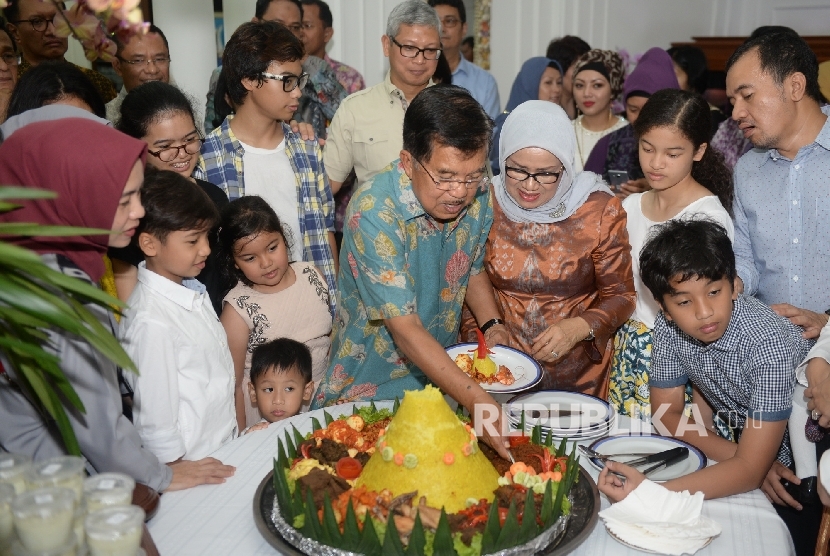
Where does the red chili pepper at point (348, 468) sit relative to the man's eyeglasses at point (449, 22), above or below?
below

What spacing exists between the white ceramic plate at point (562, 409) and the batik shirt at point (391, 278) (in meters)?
0.38

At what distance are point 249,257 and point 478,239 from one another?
751 millimetres

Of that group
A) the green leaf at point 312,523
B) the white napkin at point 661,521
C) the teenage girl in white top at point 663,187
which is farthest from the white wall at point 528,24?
the white napkin at point 661,521

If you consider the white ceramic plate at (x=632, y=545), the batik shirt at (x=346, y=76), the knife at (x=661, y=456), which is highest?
the batik shirt at (x=346, y=76)

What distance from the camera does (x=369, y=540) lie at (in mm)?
1341

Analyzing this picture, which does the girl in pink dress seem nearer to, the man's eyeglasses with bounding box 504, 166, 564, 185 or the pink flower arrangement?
the man's eyeglasses with bounding box 504, 166, 564, 185

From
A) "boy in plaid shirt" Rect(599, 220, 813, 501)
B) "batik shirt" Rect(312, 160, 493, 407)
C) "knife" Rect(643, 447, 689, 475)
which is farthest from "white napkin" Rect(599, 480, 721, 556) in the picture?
"batik shirt" Rect(312, 160, 493, 407)

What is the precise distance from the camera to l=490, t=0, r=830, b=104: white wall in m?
6.55

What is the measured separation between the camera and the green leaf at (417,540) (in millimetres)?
1308

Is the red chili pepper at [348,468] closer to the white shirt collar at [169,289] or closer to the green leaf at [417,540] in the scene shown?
the green leaf at [417,540]

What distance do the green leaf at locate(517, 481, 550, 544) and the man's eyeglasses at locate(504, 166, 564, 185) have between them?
1203 millimetres

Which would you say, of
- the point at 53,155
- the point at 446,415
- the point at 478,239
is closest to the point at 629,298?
the point at 478,239

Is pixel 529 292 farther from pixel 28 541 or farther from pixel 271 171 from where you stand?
pixel 28 541

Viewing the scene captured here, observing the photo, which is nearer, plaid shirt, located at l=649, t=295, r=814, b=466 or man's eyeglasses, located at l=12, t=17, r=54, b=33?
plaid shirt, located at l=649, t=295, r=814, b=466
